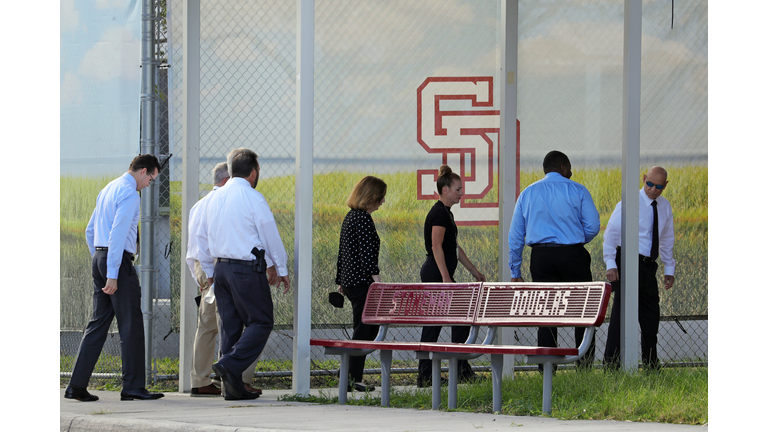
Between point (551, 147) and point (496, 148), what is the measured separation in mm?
515

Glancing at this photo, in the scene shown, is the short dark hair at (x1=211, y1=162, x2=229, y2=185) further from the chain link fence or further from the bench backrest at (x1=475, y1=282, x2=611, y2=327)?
the bench backrest at (x1=475, y1=282, x2=611, y2=327)

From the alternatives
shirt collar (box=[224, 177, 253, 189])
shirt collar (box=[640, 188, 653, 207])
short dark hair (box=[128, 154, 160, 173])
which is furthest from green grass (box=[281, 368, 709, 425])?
short dark hair (box=[128, 154, 160, 173])

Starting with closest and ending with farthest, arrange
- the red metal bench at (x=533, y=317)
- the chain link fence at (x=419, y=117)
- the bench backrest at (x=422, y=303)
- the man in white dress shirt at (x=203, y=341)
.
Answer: the red metal bench at (x=533, y=317) → the bench backrest at (x=422, y=303) → the man in white dress shirt at (x=203, y=341) → the chain link fence at (x=419, y=117)

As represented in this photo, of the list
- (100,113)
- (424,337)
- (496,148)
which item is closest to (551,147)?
(496,148)

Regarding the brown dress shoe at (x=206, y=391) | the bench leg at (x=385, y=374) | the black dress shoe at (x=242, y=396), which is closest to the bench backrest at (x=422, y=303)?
the bench leg at (x=385, y=374)

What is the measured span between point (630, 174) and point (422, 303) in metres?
1.78

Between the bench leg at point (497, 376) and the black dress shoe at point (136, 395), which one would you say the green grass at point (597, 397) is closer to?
the bench leg at point (497, 376)

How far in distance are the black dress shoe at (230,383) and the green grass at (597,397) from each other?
1.05ft

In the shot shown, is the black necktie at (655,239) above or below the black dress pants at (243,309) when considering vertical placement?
above

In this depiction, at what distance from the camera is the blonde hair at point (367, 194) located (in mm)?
6270

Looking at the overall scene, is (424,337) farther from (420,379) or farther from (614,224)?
(614,224)

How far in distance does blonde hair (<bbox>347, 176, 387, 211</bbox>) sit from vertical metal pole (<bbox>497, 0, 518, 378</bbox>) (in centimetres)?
111

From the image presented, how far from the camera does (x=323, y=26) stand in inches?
292

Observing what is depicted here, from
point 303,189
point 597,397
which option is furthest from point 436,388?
point 303,189
